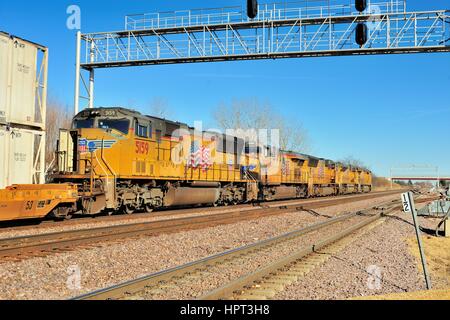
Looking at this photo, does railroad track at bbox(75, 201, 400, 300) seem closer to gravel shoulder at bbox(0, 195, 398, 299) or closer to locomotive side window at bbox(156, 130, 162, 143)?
gravel shoulder at bbox(0, 195, 398, 299)

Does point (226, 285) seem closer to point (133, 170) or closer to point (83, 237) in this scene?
point (83, 237)

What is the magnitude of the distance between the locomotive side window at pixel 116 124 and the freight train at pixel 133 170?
4 cm

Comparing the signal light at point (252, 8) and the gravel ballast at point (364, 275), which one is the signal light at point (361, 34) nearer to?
the signal light at point (252, 8)

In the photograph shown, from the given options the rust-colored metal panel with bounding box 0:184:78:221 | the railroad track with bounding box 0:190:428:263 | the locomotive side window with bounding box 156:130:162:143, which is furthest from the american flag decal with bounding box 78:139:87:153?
the railroad track with bounding box 0:190:428:263

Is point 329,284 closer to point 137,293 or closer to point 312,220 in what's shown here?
point 137,293

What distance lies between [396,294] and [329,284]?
1.07m

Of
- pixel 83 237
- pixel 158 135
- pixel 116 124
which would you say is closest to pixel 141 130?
pixel 116 124

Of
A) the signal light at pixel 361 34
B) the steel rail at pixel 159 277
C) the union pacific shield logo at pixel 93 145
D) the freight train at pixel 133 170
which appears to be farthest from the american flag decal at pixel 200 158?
the steel rail at pixel 159 277

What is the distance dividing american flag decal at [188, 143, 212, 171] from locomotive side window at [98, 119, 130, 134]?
5086mm

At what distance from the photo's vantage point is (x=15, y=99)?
41.9 feet

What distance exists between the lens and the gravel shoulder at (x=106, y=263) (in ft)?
21.3

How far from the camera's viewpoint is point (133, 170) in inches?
659

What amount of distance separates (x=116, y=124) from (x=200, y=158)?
6.46 meters
